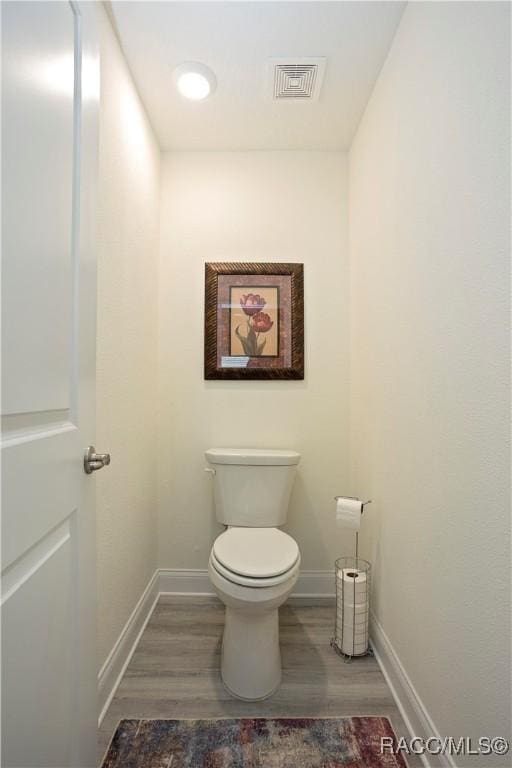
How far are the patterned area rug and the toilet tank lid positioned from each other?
93 cm

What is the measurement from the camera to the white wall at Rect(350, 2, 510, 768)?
Answer: 834 millimetres

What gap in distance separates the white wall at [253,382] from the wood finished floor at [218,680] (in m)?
0.35

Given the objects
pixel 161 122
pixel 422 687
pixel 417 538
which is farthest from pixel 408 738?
pixel 161 122

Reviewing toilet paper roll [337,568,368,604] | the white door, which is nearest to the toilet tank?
toilet paper roll [337,568,368,604]

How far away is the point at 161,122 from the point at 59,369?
1.64 metres

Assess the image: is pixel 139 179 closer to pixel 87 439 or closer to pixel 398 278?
pixel 398 278

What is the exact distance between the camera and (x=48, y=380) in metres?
0.73

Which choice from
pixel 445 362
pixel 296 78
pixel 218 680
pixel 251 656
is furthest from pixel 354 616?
pixel 296 78

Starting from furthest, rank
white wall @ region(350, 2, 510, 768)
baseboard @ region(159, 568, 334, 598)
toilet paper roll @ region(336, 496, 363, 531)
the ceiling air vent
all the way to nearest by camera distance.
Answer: baseboard @ region(159, 568, 334, 598)
toilet paper roll @ region(336, 496, 363, 531)
the ceiling air vent
white wall @ region(350, 2, 510, 768)

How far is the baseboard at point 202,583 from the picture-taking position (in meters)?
2.03

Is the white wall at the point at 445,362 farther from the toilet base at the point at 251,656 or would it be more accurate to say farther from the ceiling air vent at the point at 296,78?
the toilet base at the point at 251,656

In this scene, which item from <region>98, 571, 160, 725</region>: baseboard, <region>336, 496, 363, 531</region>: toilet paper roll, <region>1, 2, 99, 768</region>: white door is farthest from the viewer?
<region>336, 496, 363, 531</region>: toilet paper roll

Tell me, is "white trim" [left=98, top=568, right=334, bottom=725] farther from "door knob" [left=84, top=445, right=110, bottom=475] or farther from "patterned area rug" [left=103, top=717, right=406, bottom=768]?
"door knob" [left=84, top=445, right=110, bottom=475]

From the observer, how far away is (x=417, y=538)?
1.22 meters
